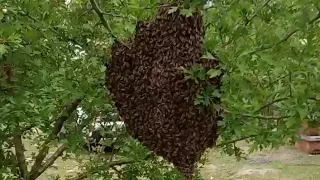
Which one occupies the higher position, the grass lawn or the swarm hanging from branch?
the swarm hanging from branch

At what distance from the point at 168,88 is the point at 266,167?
179 inches

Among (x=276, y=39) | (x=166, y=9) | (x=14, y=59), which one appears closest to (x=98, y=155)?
(x=14, y=59)

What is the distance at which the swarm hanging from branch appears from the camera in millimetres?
1479

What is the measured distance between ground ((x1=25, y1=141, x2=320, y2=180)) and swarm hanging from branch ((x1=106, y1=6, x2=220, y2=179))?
3.48 metres

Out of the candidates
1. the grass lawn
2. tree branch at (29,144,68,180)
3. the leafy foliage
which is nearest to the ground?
the grass lawn

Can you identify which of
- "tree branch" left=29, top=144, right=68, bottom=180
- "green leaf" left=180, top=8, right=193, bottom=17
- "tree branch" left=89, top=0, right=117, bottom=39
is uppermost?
"tree branch" left=89, top=0, right=117, bottom=39

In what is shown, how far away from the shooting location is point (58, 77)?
1.74 m

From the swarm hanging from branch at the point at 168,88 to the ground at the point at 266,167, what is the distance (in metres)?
3.48

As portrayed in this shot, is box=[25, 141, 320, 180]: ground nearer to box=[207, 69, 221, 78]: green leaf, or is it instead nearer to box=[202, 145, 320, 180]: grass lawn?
box=[202, 145, 320, 180]: grass lawn

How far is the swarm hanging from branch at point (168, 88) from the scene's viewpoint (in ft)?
4.85

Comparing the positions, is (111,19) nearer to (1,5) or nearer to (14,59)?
(14,59)

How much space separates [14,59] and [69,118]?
19.2 inches

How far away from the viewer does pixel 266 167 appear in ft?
19.1

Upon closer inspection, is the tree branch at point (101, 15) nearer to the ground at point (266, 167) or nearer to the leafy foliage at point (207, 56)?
the leafy foliage at point (207, 56)
